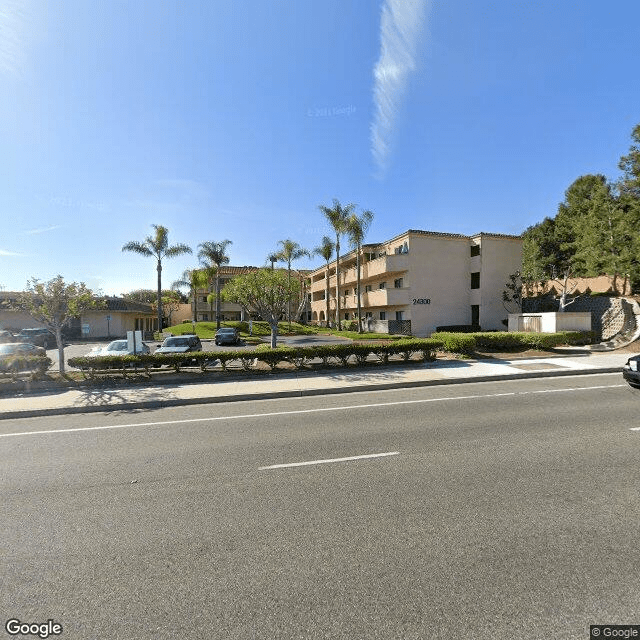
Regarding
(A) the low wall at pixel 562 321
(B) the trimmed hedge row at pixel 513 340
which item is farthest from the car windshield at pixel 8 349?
(A) the low wall at pixel 562 321

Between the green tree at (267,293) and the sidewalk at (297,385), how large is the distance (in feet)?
17.7

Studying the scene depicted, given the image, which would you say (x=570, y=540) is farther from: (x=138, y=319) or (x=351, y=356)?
(x=138, y=319)

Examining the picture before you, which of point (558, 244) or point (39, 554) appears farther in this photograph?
point (558, 244)

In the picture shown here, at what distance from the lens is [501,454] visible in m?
5.14

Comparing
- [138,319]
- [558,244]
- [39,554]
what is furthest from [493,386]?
[138,319]

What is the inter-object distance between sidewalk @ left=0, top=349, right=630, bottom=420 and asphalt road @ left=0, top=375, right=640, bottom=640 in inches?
117

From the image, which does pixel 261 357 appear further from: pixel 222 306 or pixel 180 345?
pixel 222 306

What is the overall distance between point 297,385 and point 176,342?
9672mm

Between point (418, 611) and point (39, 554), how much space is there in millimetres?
3455

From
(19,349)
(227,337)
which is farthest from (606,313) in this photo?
(19,349)

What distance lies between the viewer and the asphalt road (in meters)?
2.37

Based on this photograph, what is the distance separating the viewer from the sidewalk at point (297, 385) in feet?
30.8

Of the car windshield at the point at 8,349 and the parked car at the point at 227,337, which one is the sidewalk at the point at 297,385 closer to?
the car windshield at the point at 8,349

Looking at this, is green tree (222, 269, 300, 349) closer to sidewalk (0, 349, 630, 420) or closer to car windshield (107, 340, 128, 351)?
sidewalk (0, 349, 630, 420)
